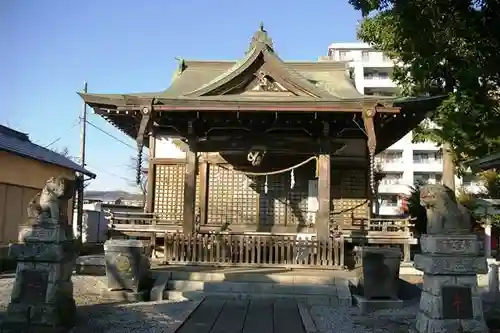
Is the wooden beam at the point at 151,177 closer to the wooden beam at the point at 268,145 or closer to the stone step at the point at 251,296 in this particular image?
the wooden beam at the point at 268,145

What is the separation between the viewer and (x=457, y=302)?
690 cm

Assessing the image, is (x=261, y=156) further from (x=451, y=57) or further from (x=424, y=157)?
(x=424, y=157)

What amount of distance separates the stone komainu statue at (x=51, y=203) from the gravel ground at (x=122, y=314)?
182 centimetres

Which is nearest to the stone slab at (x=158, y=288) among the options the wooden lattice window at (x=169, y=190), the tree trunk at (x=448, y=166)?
the wooden lattice window at (x=169, y=190)

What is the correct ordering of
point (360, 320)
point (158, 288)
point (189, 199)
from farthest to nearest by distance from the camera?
1. point (189, 199)
2. point (158, 288)
3. point (360, 320)

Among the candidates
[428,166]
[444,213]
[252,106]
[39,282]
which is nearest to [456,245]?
[444,213]

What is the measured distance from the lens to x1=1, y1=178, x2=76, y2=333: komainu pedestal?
295 inches

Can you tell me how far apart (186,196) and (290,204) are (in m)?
4.39

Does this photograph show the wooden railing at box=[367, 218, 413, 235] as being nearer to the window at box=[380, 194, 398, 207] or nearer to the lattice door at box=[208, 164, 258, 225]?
the lattice door at box=[208, 164, 258, 225]

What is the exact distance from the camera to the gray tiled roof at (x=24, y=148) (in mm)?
17312

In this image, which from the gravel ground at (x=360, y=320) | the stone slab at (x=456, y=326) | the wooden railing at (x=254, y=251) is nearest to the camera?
the stone slab at (x=456, y=326)

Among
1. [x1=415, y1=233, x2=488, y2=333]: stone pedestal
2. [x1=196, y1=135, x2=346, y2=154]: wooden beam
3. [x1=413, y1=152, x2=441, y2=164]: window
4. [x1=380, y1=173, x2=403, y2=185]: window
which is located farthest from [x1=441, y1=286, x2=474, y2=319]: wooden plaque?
[x1=413, y1=152, x2=441, y2=164]: window

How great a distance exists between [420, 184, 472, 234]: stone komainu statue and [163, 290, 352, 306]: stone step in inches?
161

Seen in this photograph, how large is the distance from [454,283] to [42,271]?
614 cm
